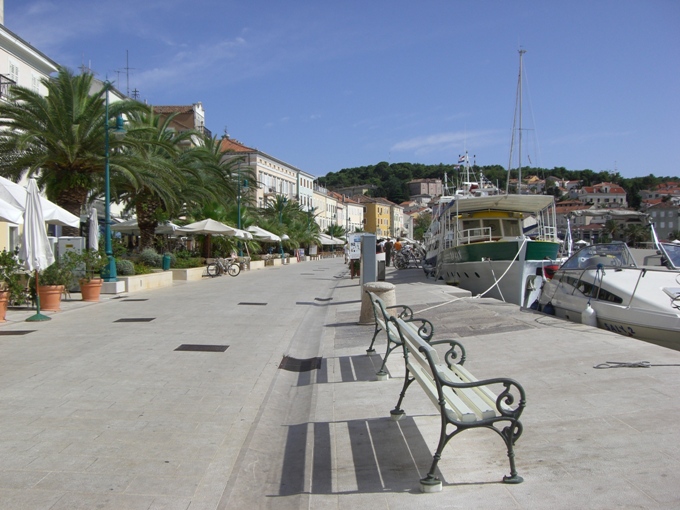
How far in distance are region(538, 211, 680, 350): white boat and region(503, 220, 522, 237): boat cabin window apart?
818 centimetres

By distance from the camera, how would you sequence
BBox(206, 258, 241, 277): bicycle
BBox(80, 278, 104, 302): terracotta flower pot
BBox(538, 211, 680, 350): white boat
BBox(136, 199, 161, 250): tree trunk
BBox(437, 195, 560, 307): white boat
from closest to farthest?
1. BBox(538, 211, 680, 350): white boat
2. BBox(80, 278, 104, 302): terracotta flower pot
3. BBox(437, 195, 560, 307): white boat
4. BBox(136, 199, 161, 250): tree trunk
5. BBox(206, 258, 241, 277): bicycle

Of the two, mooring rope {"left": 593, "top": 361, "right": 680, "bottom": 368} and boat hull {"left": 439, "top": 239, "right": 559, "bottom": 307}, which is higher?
boat hull {"left": 439, "top": 239, "right": 559, "bottom": 307}

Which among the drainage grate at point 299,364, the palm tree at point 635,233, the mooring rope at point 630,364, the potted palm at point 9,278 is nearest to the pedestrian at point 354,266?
the potted palm at point 9,278

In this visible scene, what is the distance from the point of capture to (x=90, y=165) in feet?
77.1

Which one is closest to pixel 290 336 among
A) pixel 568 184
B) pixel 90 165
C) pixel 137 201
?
pixel 90 165

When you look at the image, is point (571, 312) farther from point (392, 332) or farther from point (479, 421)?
point (479, 421)

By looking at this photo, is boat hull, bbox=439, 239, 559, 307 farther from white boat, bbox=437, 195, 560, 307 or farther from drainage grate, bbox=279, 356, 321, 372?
drainage grate, bbox=279, 356, 321, 372

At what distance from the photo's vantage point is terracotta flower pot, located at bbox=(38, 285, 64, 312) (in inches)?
Answer: 584

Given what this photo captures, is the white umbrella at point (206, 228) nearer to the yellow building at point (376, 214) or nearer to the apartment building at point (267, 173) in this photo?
the apartment building at point (267, 173)

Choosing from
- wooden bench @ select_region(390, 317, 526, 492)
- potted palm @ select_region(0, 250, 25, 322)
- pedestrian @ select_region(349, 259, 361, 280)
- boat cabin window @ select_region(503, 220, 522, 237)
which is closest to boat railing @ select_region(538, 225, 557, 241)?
boat cabin window @ select_region(503, 220, 522, 237)

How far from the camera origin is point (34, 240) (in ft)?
43.9

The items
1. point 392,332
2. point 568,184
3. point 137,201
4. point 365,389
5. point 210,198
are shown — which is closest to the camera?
point 365,389

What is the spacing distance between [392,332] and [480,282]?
567 inches

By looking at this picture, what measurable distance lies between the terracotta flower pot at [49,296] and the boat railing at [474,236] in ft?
46.2
